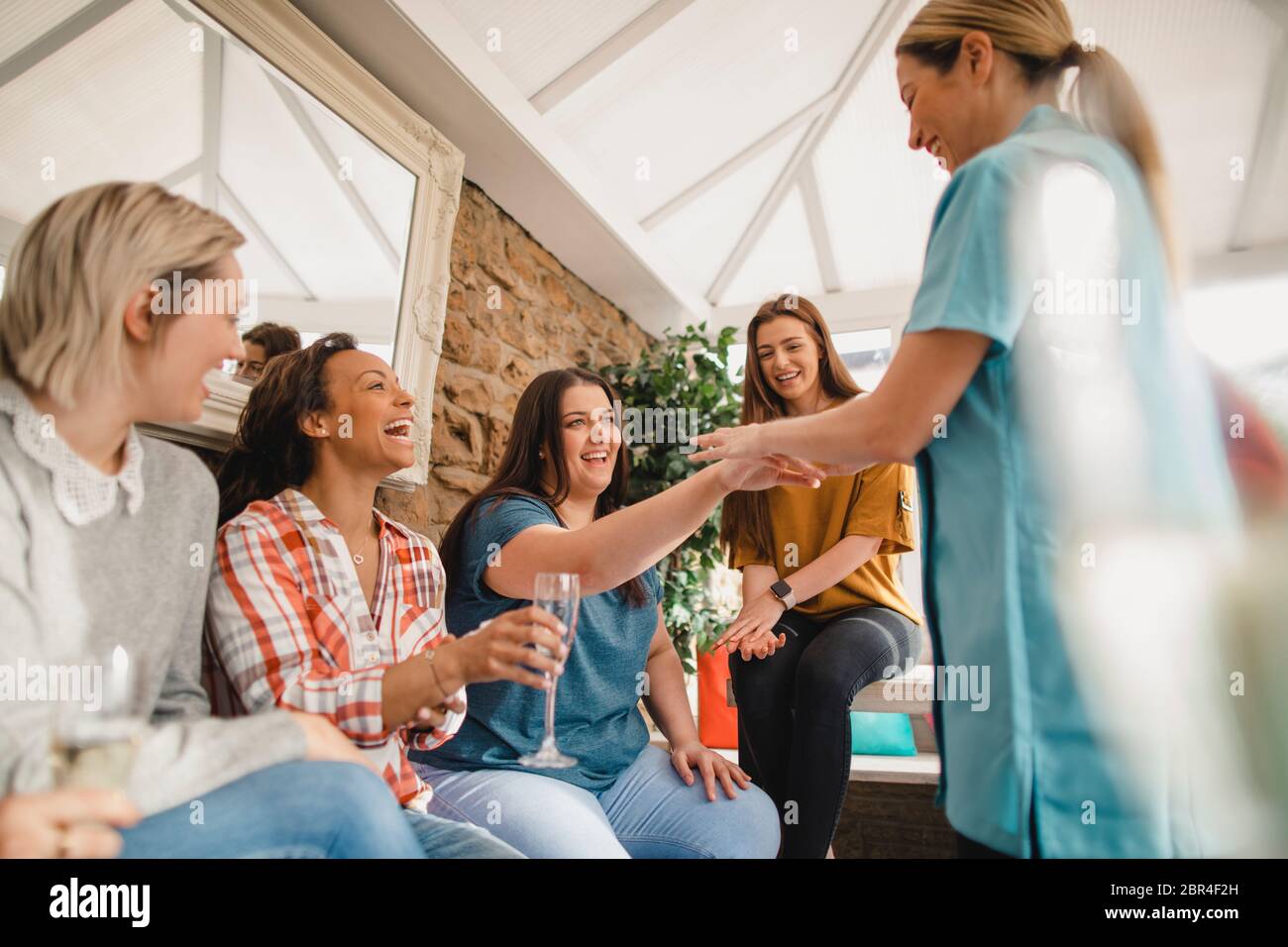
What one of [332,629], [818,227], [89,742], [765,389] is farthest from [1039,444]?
[818,227]

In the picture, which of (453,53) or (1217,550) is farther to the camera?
(453,53)

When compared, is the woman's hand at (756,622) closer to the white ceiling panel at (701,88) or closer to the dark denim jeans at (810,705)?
the dark denim jeans at (810,705)

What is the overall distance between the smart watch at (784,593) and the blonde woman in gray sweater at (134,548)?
121 centimetres

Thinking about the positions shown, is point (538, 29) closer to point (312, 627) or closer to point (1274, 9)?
point (312, 627)

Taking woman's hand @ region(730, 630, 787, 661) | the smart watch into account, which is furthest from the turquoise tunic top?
the smart watch

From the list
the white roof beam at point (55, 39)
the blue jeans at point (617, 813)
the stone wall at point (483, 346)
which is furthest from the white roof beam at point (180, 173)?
the blue jeans at point (617, 813)

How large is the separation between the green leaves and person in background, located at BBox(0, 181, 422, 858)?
2624 mm

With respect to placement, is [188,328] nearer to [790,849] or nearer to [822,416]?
[822,416]

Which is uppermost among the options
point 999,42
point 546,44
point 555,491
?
point 546,44

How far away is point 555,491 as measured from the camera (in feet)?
6.22

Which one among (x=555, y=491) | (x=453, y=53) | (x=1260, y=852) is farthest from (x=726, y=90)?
(x=1260, y=852)

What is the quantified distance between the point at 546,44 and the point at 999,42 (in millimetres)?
1745

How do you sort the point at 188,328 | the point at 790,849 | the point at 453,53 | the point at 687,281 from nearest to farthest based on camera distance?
the point at 188,328, the point at 790,849, the point at 453,53, the point at 687,281

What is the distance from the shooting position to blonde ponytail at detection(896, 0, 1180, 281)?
110cm
